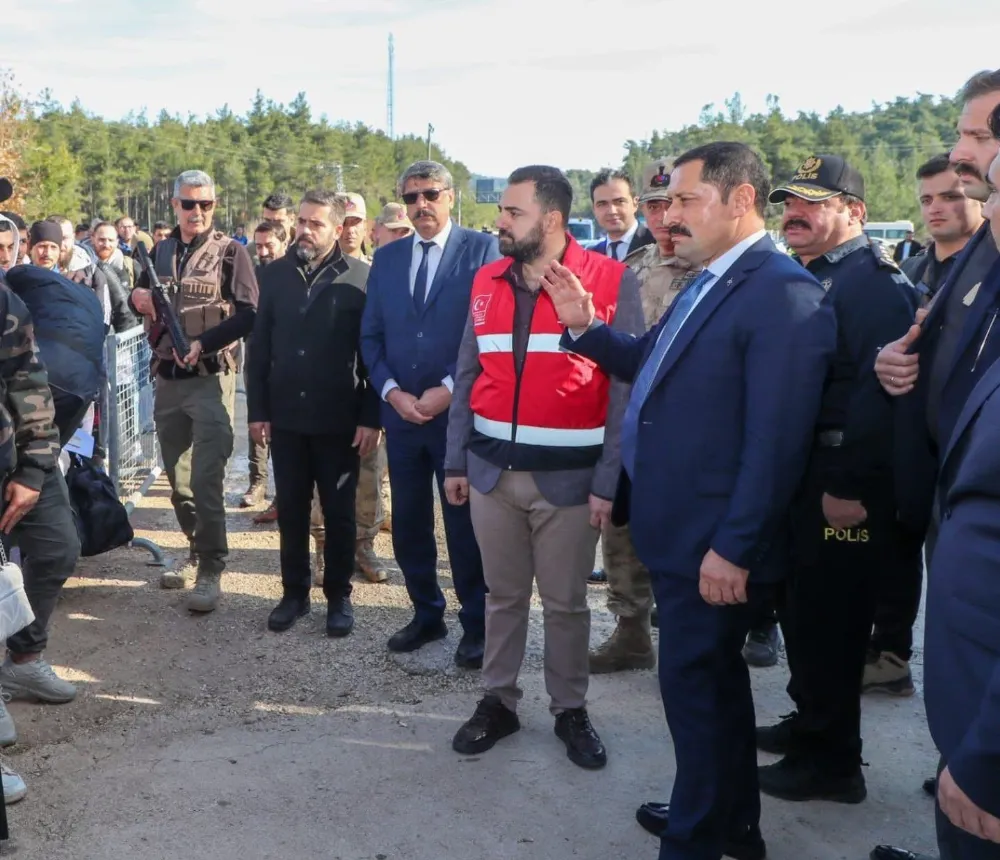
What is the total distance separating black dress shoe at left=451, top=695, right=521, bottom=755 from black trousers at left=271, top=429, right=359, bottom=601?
4.62 feet

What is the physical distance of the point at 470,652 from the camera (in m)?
4.61

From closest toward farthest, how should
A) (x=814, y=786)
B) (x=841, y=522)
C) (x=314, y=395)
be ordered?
(x=841, y=522) < (x=814, y=786) < (x=314, y=395)

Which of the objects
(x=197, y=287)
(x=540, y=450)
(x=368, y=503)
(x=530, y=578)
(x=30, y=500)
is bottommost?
(x=368, y=503)

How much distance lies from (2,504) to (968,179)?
140 inches

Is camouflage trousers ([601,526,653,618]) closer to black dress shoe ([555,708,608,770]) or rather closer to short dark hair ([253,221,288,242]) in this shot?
black dress shoe ([555,708,608,770])

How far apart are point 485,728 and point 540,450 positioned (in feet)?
3.60

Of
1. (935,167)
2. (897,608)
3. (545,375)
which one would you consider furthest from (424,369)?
(935,167)

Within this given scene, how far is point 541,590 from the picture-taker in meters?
3.85

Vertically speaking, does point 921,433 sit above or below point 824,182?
below

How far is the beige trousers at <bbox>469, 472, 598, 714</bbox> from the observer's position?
3.77m

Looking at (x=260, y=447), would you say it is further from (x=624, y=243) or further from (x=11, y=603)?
(x=11, y=603)

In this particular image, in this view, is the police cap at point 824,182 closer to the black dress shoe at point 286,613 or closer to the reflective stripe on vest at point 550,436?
the reflective stripe on vest at point 550,436

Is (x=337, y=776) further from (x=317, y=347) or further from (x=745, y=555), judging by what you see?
(x=317, y=347)

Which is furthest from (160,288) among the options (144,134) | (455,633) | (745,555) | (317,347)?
(144,134)
